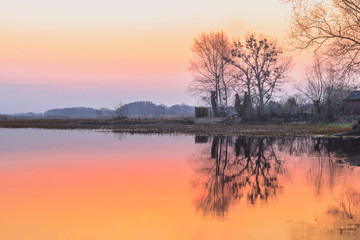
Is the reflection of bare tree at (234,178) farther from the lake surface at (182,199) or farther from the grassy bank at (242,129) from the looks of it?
the grassy bank at (242,129)

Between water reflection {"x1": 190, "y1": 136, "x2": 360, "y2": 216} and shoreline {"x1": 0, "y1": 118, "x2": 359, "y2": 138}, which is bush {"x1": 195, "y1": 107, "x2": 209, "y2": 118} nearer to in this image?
shoreline {"x1": 0, "y1": 118, "x2": 359, "y2": 138}

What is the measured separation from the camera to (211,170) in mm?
17062

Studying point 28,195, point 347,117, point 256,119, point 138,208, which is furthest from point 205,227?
point 347,117

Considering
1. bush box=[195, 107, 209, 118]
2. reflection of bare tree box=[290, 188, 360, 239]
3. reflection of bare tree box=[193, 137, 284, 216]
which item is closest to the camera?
reflection of bare tree box=[290, 188, 360, 239]

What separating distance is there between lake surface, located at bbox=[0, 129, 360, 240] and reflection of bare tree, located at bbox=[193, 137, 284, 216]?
0.03 m

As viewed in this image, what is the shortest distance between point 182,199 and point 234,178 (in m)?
3.98

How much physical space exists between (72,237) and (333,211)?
248 inches

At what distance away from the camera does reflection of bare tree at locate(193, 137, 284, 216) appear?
11203 millimetres

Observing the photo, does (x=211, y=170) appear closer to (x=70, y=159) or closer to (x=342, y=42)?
(x=70, y=159)

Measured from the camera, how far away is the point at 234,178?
48.9 feet

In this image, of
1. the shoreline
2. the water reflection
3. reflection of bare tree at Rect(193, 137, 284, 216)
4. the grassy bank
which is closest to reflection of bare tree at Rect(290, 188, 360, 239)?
the water reflection

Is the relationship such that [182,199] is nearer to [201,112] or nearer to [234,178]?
[234,178]

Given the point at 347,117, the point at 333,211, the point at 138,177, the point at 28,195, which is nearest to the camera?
the point at 333,211

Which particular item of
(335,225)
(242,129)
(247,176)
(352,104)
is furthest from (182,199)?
(352,104)
